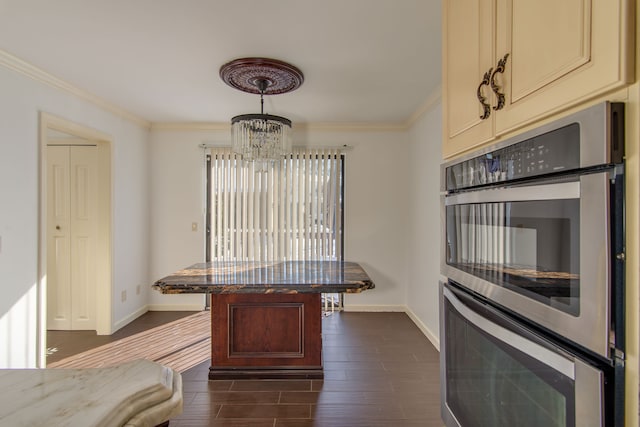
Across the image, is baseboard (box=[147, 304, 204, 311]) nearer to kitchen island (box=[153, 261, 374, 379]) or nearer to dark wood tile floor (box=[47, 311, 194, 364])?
dark wood tile floor (box=[47, 311, 194, 364])

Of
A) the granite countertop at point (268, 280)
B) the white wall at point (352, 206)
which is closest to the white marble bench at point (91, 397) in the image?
the granite countertop at point (268, 280)

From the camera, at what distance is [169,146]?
4301 mm

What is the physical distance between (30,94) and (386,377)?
135 inches

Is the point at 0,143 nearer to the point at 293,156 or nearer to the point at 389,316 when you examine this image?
the point at 293,156

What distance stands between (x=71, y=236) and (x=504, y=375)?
420 centimetres

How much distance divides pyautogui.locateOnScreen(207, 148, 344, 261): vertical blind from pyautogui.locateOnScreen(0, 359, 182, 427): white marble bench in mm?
3528

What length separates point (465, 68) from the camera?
3.66ft

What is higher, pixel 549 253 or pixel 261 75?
pixel 261 75

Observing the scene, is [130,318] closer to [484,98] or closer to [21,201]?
[21,201]

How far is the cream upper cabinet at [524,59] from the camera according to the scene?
22.6 inches

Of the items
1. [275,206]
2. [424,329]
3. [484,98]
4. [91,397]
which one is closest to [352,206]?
[275,206]

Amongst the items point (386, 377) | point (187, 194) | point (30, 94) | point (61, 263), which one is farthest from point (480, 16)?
point (61, 263)

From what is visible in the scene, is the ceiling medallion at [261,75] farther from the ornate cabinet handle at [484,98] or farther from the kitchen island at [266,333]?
the ornate cabinet handle at [484,98]

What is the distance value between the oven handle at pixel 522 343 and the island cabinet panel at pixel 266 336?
1.66 metres
